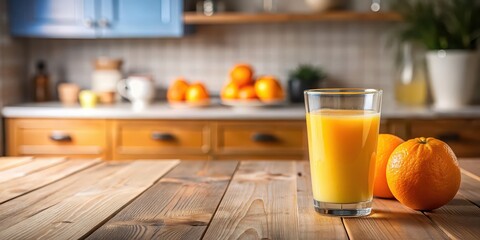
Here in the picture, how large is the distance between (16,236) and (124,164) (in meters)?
0.68

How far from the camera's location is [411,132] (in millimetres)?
3271

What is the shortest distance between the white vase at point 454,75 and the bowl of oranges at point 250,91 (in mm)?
761

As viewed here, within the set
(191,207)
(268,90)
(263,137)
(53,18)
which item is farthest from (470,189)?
(53,18)

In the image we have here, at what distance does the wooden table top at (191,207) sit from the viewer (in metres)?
1.00

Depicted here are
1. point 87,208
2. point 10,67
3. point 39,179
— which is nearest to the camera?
point 87,208

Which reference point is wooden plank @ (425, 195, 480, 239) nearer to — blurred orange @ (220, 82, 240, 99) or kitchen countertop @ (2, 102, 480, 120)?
kitchen countertop @ (2, 102, 480, 120)

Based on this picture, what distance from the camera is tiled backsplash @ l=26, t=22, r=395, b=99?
3.88 m

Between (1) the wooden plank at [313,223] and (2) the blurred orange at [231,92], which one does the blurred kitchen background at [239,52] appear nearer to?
(2) the blurred orange at [231,92]

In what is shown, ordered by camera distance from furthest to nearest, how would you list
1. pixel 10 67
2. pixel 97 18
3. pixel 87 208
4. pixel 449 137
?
1. pixel 10 67
2. pixel 97 18
3. pixel 449 137
4. pixel 87 208

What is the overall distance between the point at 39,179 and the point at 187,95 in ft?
7.13

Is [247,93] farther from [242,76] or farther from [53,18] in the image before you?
[53,18]

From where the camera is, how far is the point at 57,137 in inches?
133

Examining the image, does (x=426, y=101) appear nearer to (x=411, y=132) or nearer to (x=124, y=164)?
(x=411, y=132)

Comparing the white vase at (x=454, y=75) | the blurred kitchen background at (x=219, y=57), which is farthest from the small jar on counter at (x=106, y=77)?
the white vase at (x=454, y=75)
